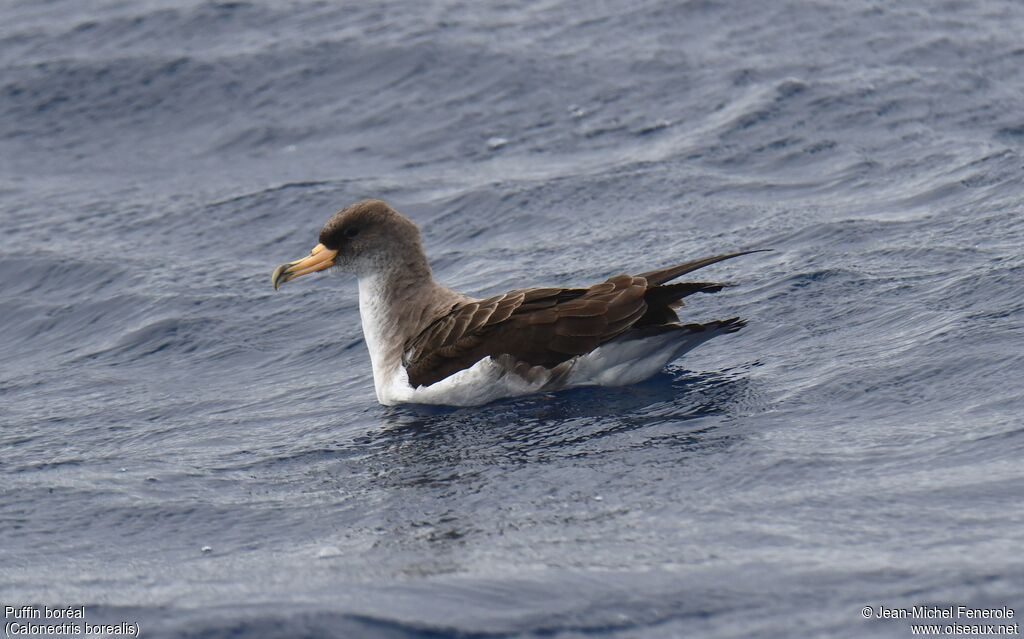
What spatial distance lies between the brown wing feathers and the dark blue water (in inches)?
13.8

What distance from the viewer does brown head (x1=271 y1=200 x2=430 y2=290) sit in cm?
974

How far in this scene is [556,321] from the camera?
8.74 meters

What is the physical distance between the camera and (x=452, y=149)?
15109mm

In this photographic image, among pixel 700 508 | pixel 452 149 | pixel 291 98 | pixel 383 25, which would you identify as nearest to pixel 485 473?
pixel 700 508

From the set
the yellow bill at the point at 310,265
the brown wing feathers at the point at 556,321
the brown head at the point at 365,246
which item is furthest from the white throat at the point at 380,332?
the brown wing feathers at the point at 556,321

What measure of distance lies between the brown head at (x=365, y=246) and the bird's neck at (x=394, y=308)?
0.06m

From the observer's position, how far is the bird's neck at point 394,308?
945cm

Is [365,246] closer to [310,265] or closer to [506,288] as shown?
[310,265]

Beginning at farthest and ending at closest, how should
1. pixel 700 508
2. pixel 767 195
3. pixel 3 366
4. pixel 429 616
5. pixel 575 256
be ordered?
pixel 767 195 < pixel 575 256 < pixel 3 366 < pixel 700 508 < pixel 429 616

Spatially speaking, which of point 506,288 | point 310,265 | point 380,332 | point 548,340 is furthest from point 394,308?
point 506,288

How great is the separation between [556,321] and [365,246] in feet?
5.68

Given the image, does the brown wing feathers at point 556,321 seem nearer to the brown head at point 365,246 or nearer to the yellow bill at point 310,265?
the brown head at point 365,246

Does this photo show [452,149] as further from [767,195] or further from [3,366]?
[3,366]

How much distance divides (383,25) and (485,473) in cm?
1118
